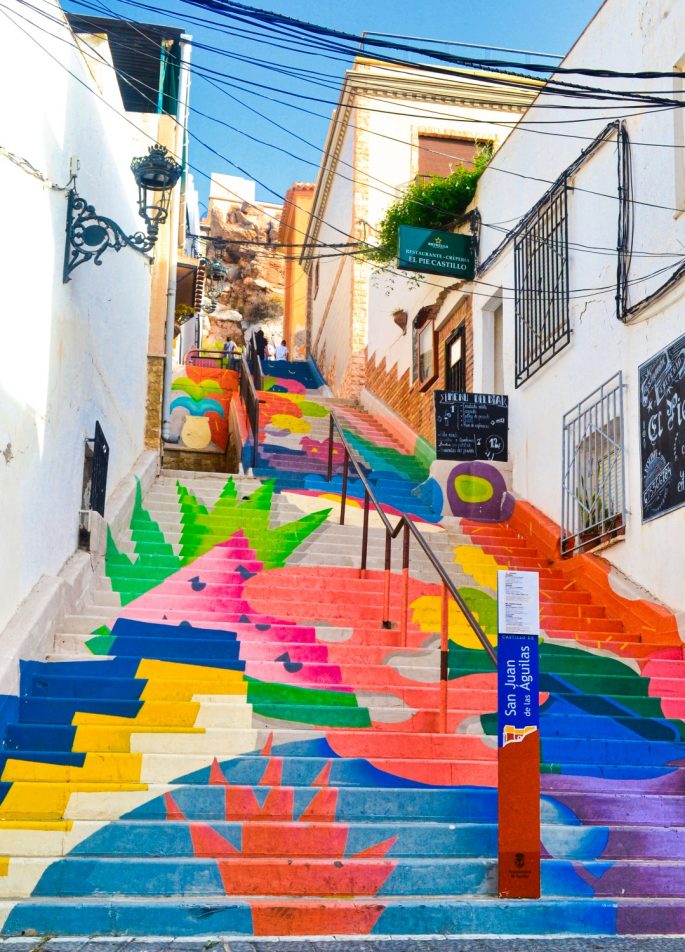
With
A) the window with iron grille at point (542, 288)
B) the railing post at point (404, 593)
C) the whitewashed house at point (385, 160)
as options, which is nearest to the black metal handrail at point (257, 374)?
the whitewashed house at point (385, 160)

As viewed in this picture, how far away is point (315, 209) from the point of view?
2941cm

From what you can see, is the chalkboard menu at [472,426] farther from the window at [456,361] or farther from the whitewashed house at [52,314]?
the whitewashed house at [52,314]

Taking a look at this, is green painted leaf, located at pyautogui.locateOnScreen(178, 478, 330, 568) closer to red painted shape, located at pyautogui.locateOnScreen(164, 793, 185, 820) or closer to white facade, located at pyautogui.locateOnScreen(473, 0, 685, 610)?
white facade, located at pyautogui.locateOnScreen(473, 0, 685, 610)

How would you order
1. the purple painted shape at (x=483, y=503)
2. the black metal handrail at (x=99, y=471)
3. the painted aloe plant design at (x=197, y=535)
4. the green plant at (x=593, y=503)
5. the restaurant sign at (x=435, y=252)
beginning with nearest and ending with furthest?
1. the painted aloe plant design at (x=197, y=535)
2. the black metal handrail at (x=99, y=471)
3. the green plant at (x=593, y=503)
4. the purple painted shape at (x=483, y=503)
5. the restaurant sign at (x=435, y=252)

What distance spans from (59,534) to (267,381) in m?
15.8

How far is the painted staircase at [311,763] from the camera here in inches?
181

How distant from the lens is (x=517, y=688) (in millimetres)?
4992

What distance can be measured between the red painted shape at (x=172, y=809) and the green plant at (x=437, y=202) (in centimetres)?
1097

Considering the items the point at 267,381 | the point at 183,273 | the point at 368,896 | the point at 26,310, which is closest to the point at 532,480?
the point at 26,310

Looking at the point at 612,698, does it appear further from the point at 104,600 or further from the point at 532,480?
the point at 532,480

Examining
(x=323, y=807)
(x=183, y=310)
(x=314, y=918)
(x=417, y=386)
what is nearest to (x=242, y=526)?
(x=323, y=807)

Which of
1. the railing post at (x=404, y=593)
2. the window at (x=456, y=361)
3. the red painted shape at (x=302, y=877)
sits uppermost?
the window at (x=456, y=361)

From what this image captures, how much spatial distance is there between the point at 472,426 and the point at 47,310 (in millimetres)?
6544

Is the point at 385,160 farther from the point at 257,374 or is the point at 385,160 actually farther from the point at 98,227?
the point at 98,227
